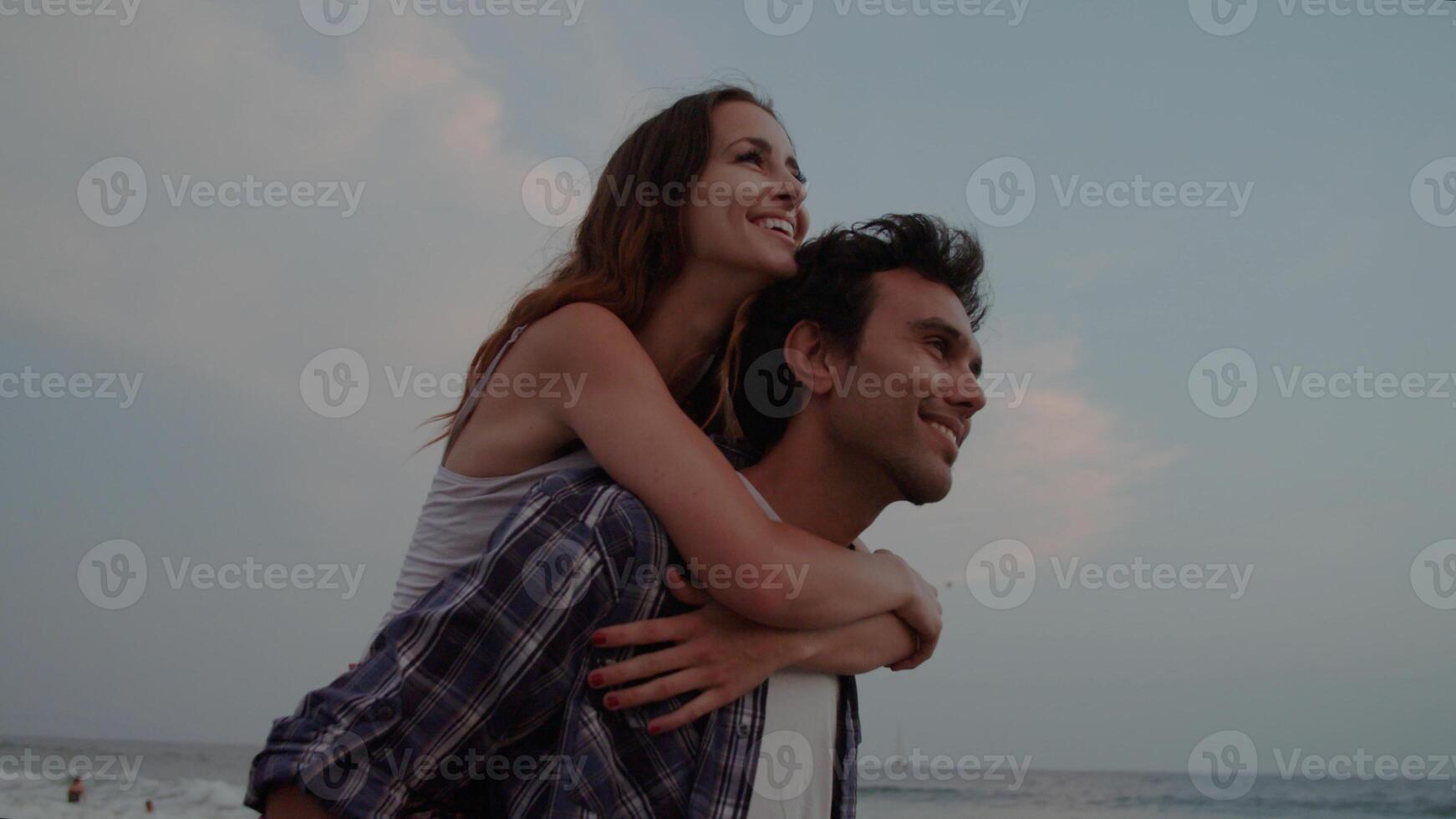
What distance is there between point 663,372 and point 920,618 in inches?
38.3

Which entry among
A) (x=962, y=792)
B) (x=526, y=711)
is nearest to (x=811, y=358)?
(x=526, y=711)

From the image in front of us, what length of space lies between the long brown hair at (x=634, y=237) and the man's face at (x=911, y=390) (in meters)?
0.50

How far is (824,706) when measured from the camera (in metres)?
2.91

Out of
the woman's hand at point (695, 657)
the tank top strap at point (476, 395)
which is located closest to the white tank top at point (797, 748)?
the woman's hand at point (695, 657)

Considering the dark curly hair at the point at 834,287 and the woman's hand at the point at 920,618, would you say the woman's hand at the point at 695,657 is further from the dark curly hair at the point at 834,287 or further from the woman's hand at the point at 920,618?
the dark curly hair at the point at 834,287

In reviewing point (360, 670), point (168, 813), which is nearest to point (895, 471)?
point (360, 670)

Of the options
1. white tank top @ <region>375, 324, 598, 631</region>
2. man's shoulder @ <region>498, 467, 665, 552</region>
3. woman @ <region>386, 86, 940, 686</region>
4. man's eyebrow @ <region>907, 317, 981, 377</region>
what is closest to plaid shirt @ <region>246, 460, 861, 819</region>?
man's shoulder @ <region>498, 467, 665, 552</region>

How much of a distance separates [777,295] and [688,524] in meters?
1.05

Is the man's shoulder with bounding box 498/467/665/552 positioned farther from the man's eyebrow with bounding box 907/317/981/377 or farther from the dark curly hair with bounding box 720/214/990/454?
the man's eyebrow with bounding box 907/317/981/377

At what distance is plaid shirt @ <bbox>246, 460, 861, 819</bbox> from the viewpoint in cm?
221

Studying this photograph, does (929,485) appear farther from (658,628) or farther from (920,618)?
(658,628)

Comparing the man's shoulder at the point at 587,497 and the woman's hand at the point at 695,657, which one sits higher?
the man's shoulder at the point at 587,497

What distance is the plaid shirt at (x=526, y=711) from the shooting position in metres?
2.21

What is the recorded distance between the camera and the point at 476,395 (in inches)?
127
